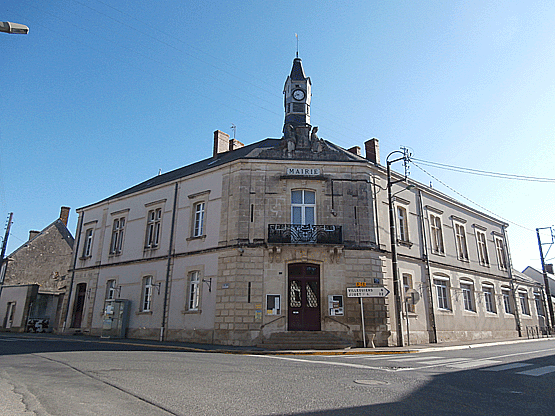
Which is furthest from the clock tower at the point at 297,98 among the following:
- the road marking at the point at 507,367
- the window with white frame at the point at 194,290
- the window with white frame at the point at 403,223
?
the road marking at the point at 507,367

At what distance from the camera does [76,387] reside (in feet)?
19.0

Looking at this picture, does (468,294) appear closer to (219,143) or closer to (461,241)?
(461,241)

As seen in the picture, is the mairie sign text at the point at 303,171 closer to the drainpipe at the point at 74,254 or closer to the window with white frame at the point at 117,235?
the window with white frame at the point at 117,235

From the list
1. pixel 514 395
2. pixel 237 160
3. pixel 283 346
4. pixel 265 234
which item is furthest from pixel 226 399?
pixel 237 160

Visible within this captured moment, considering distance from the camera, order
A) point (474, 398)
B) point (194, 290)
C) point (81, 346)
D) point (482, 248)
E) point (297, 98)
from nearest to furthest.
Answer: point (474, 398)
point (81, 346)
point (194, 290)
point (297, 98)
point (482, 248)

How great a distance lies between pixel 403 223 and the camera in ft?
67.9

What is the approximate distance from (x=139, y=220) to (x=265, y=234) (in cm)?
921

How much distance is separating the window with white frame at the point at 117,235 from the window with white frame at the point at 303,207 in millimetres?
11506

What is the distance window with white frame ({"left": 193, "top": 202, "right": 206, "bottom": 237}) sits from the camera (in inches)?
765

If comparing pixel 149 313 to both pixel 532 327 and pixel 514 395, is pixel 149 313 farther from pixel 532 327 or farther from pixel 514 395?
pixel 532 327

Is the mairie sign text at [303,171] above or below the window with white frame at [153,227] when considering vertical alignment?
above

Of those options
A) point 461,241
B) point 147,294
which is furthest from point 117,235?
point 461,241

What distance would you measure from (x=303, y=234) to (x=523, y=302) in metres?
21.8

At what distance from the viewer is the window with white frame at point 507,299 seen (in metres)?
26.9
